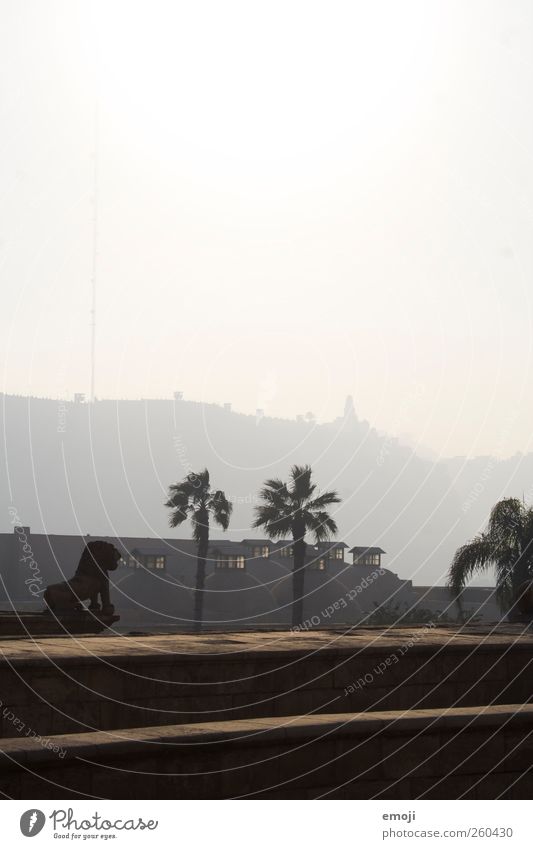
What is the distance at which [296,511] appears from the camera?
5409cm

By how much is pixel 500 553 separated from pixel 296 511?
A: 75.9 ft

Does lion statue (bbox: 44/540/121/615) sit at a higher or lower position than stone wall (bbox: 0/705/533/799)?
higher

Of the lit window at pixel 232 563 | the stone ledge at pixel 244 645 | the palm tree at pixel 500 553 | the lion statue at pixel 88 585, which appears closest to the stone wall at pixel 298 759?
the stone ledge at pixel 244 645

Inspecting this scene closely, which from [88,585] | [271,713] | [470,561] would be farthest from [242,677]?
[470,561]

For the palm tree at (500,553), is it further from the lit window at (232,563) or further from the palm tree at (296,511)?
the lit window at (232,563)

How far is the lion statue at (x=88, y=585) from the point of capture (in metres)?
18.2

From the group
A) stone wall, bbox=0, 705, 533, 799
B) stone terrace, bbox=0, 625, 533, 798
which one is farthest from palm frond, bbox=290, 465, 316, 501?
stone wall, bbox=0, 705, 533, 799

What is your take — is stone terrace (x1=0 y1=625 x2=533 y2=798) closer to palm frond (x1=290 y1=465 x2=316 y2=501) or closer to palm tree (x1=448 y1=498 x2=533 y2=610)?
palm tree (x1=448 y1=498 x2=533 y2=610)

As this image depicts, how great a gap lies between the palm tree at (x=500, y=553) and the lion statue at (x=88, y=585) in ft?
46.5

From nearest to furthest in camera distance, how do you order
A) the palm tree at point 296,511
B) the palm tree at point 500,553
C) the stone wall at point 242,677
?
the stone wall at point 242,677, the palm tree at point 500,553, the palm tree at point 296,511

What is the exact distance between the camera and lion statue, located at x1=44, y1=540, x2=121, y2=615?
18.2 meters

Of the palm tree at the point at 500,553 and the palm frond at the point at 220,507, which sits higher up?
the palm frond at the point at 220,507

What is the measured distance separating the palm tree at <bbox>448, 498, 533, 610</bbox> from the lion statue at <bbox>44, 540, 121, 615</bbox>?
14.2 metres

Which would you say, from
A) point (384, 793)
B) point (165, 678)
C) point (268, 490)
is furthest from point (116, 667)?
point (268, 490)
